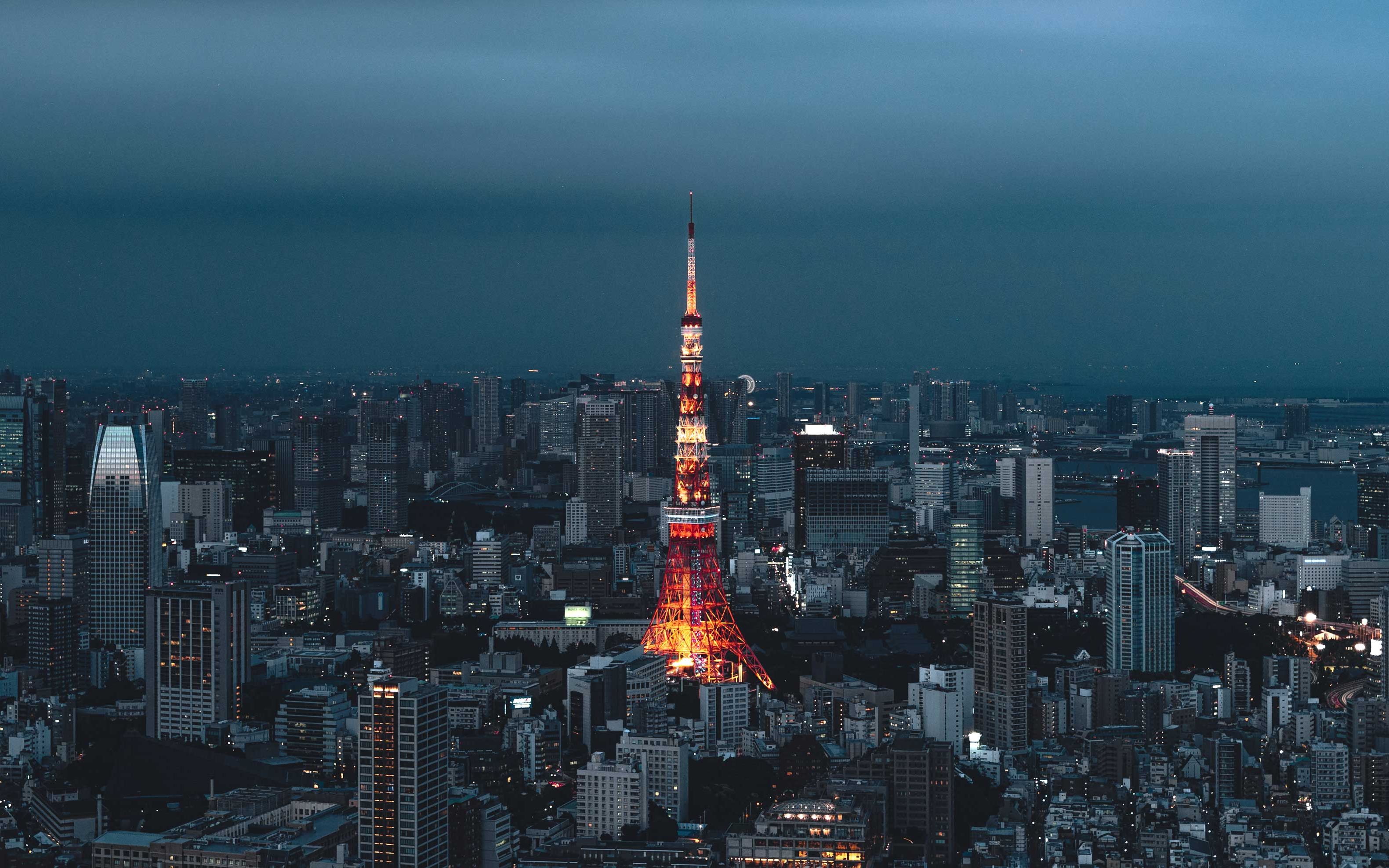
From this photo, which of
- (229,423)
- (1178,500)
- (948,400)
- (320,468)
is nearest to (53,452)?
(320,468)

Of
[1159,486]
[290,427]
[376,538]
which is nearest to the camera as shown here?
[376,538]

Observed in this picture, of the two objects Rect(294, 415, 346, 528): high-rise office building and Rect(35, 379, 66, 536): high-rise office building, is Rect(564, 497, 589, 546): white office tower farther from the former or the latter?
Rect(35, 379, 66, 536): high-rise office building

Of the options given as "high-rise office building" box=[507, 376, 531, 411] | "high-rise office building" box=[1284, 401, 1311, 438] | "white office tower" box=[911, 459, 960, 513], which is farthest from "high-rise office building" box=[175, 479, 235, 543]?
"high-rise office building" box=[1284, 401, 1311, 438]

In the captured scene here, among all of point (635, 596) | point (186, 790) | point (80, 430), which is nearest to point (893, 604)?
point (635, 596)

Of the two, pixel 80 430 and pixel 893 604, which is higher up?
pixel 80 430

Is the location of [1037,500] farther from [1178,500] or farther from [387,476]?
[387,476]

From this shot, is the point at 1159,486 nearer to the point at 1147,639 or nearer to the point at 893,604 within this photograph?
the point at 893,604
